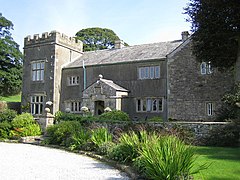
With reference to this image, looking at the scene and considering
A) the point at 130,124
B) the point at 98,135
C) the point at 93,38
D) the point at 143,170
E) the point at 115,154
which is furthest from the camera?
the point at 93,38

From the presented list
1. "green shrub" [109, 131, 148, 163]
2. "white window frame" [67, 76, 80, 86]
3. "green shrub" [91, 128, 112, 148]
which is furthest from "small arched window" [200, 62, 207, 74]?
"green shrub" [109, 131, 148, 163]

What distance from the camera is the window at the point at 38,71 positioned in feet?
93.1

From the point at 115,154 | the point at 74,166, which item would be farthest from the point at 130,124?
the point at 74,166

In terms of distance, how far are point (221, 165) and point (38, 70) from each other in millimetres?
24134

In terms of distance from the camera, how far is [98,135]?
1259 cm

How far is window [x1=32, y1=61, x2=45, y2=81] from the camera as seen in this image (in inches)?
1117

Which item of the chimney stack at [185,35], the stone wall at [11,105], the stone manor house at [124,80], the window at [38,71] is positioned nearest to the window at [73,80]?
the stone manor house at [124,80]

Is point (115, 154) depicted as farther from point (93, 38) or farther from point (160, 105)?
point (93, 38)

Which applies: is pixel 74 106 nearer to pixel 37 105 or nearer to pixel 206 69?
pixel 37 105

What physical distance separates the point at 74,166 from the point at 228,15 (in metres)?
12.2

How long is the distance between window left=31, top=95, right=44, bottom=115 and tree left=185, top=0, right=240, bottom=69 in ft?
57.9

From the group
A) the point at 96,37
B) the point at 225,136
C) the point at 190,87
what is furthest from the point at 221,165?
the point at 96,37

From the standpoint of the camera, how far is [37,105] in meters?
28.2

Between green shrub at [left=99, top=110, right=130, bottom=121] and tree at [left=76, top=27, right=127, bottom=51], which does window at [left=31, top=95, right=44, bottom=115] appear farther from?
tree at [left=76, top=27, right=127, bottom=51]
